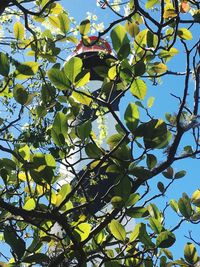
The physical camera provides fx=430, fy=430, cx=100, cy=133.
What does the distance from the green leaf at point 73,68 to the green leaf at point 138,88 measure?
33 centimetres

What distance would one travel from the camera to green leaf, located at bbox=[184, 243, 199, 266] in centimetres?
224

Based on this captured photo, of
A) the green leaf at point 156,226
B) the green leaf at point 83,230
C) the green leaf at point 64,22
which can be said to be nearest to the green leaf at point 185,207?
the green leaf at point 156,226

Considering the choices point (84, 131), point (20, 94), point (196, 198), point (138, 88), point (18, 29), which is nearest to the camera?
point (84, 131)

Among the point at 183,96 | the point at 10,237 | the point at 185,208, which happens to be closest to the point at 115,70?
the point at 183,96

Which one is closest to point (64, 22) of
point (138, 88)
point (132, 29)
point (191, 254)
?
point (132, 29)

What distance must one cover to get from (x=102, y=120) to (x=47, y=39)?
1.15 m

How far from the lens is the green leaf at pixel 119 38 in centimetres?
203

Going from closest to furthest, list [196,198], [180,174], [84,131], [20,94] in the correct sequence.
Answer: [84,131], [20,94], [196,198], [180,174]

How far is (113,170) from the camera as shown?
77.5 inches

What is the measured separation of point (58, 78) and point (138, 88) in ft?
1.40

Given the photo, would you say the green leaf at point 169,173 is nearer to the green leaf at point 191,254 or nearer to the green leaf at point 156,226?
the green leaf at point 191,254

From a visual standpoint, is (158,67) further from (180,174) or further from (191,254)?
(191,254)

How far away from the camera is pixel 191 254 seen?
2.25 meters

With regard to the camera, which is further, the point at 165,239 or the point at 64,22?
the point at 64,22
